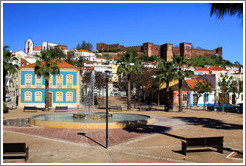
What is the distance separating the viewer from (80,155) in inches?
373

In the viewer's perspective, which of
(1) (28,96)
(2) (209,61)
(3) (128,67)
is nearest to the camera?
(3) (128,67)

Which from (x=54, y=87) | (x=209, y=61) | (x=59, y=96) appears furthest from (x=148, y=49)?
(x=59, y=96)

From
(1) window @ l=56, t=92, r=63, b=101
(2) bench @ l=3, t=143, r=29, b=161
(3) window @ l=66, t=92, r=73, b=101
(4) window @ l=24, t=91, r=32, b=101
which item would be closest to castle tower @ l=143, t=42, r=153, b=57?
(3) window @ l=66, t=92, r=73, b=101

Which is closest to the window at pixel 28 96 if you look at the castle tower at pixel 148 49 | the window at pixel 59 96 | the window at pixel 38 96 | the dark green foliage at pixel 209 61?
the window at pixel 38 96

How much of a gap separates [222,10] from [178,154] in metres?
5.75

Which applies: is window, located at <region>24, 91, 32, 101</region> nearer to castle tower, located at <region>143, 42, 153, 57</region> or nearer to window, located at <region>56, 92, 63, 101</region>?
window, located at <region>56, 92, 63, 101</region>

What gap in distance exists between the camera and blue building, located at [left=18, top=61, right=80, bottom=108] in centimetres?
3756

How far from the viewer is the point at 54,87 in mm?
38156

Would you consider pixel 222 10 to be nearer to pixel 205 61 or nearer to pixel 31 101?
pixel 31 101

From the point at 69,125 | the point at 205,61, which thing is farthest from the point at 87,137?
the point at 205,61

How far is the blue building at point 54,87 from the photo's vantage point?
37.6 m

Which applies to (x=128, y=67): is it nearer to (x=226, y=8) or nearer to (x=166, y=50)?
(x=226, y=8)

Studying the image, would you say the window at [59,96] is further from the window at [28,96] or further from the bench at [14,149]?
the bench at [14,149]

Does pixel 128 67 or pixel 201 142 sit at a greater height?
pixel 128 67
